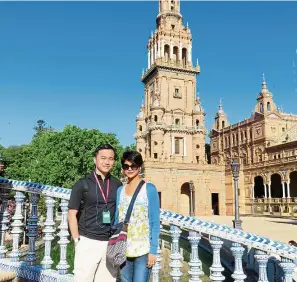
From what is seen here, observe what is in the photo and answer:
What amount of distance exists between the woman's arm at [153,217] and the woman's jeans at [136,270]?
0.18 meters

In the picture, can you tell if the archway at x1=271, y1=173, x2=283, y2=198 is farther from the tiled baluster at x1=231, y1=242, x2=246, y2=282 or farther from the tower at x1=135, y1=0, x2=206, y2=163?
the tiled baluster at x1=231, y1=242, x2=246, y2=282

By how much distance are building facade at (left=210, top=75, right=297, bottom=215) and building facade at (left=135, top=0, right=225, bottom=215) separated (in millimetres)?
3552

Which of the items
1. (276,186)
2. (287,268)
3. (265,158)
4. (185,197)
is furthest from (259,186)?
(287,268)

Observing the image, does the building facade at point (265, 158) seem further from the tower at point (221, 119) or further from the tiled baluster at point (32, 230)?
the tiled baluster at point (32, 230)

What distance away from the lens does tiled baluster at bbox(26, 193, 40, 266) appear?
189 inches

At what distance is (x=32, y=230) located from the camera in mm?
4805

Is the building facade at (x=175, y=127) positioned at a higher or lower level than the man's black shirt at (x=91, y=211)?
higher

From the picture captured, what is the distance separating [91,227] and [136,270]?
68 cm

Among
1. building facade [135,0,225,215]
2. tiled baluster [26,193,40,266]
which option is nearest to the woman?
tiled baluster [26,193,40,266]

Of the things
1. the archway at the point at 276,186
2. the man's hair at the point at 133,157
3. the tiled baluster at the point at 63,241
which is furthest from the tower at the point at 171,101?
the man's hair at the point at 133,157

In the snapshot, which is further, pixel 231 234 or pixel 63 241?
pixel 63 241

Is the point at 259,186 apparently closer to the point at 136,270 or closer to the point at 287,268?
the point at 287,268

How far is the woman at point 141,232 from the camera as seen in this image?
3.54 m


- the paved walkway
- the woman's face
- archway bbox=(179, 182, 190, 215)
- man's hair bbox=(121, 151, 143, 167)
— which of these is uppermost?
man's hair bbox=(121, 151, 143, 167)
